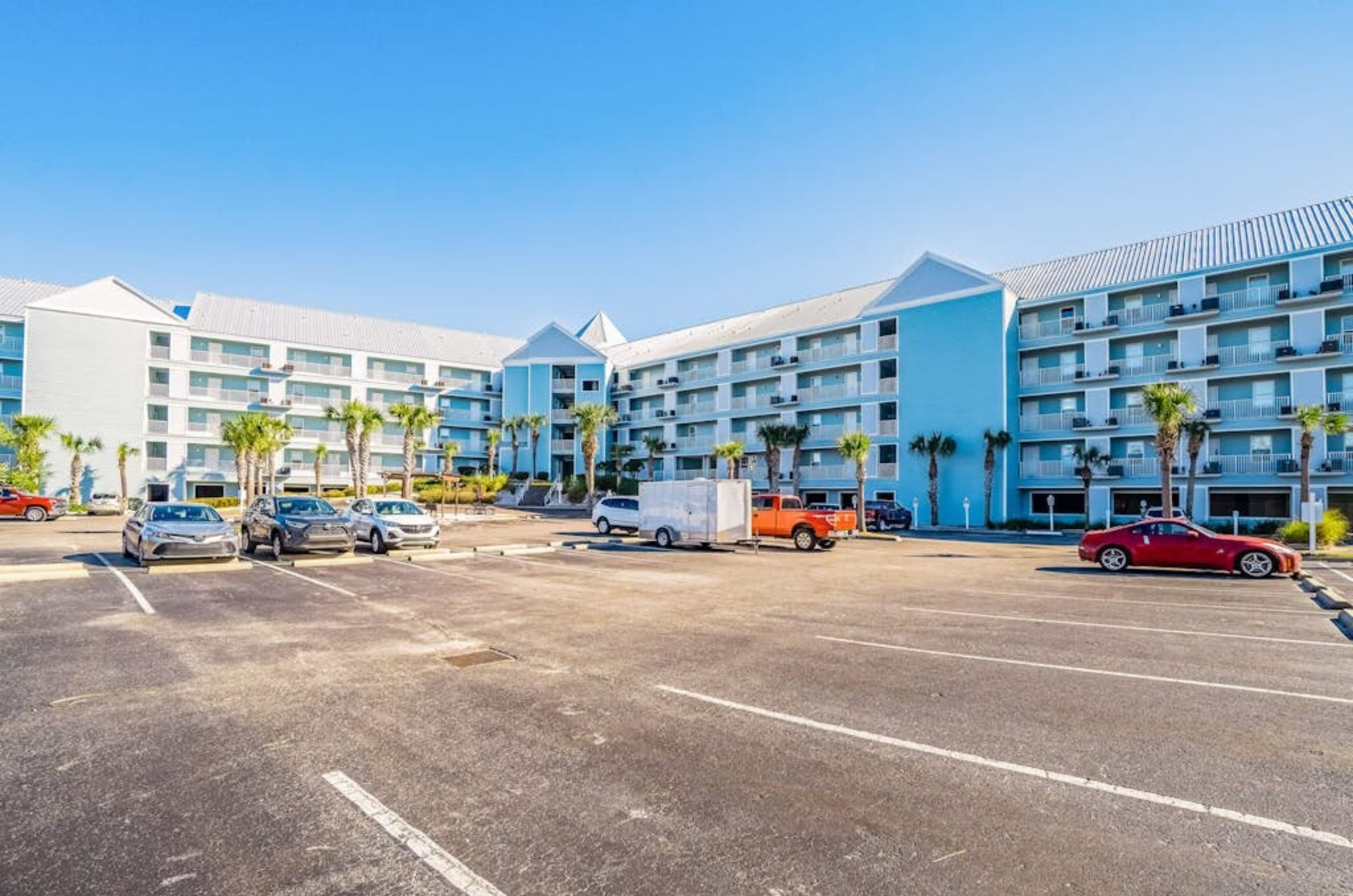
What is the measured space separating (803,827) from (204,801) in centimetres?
371

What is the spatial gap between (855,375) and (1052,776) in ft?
152

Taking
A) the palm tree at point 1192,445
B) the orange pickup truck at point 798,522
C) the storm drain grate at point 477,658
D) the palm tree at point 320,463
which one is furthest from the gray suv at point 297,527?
the palm tree at point 1192,445

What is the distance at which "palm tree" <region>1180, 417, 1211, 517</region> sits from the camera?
35.3 m

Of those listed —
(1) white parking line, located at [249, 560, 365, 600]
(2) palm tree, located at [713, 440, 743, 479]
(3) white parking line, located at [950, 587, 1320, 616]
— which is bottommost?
(3) white parking line, located at [950, 587, 1320, 616]

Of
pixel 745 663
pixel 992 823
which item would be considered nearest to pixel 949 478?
pixel 745 663

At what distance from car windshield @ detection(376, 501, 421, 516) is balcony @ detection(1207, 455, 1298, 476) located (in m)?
39.0

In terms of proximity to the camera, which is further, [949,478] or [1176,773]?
[949,478]

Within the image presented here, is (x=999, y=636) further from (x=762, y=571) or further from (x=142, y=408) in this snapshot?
(x=142, y=408)

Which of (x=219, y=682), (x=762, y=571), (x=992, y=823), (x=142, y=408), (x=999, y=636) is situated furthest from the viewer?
(x=142, y=408)

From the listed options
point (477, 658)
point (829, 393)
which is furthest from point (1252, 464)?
point (477, 658)

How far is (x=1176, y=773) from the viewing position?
4926 mm

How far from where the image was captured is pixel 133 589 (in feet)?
42.3

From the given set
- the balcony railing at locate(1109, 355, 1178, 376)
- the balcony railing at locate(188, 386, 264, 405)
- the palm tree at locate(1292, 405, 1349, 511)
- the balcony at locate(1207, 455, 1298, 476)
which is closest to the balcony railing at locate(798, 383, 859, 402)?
the balcony railing at locate(1109, 355, 1178, 376)

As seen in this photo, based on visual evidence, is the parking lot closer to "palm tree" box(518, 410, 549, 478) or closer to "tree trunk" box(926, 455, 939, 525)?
"tree trunk" box(926, 455, 939, 525)
